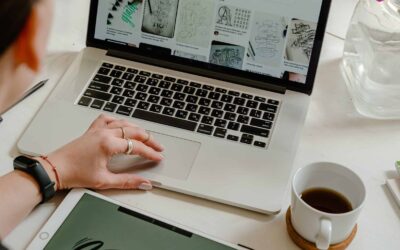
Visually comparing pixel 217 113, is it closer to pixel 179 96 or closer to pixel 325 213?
pixel 179 96

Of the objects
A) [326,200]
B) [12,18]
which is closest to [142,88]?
[326,200]

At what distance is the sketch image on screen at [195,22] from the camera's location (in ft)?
3.11

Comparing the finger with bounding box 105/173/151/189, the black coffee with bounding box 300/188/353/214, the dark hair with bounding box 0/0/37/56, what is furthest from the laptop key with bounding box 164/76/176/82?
the dark hair with bounding box 0/0/37/56

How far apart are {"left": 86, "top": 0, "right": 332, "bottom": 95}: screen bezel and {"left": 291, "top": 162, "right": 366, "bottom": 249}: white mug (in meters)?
0.24

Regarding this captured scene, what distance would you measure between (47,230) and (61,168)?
0.09m

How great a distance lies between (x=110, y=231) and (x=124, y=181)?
86 millimetres

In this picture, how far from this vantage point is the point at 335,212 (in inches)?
28.6

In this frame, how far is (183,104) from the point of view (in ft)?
3.03

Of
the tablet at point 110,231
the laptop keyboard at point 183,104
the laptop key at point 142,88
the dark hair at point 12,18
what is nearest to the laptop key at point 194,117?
the laptop keyboard at point 183,104

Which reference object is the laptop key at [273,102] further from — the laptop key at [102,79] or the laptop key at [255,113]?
the laptop key at [102,79]

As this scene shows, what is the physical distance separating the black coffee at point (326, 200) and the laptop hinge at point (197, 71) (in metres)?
0.25

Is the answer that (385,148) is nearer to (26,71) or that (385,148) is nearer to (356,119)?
(356,119)

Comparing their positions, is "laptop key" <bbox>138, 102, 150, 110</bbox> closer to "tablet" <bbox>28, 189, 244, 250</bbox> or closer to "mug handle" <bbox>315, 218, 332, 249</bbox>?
"tablet" <bbox>28, 189, 244, 250</bbox>

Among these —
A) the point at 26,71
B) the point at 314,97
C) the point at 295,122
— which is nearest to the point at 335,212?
the point at 295,122
